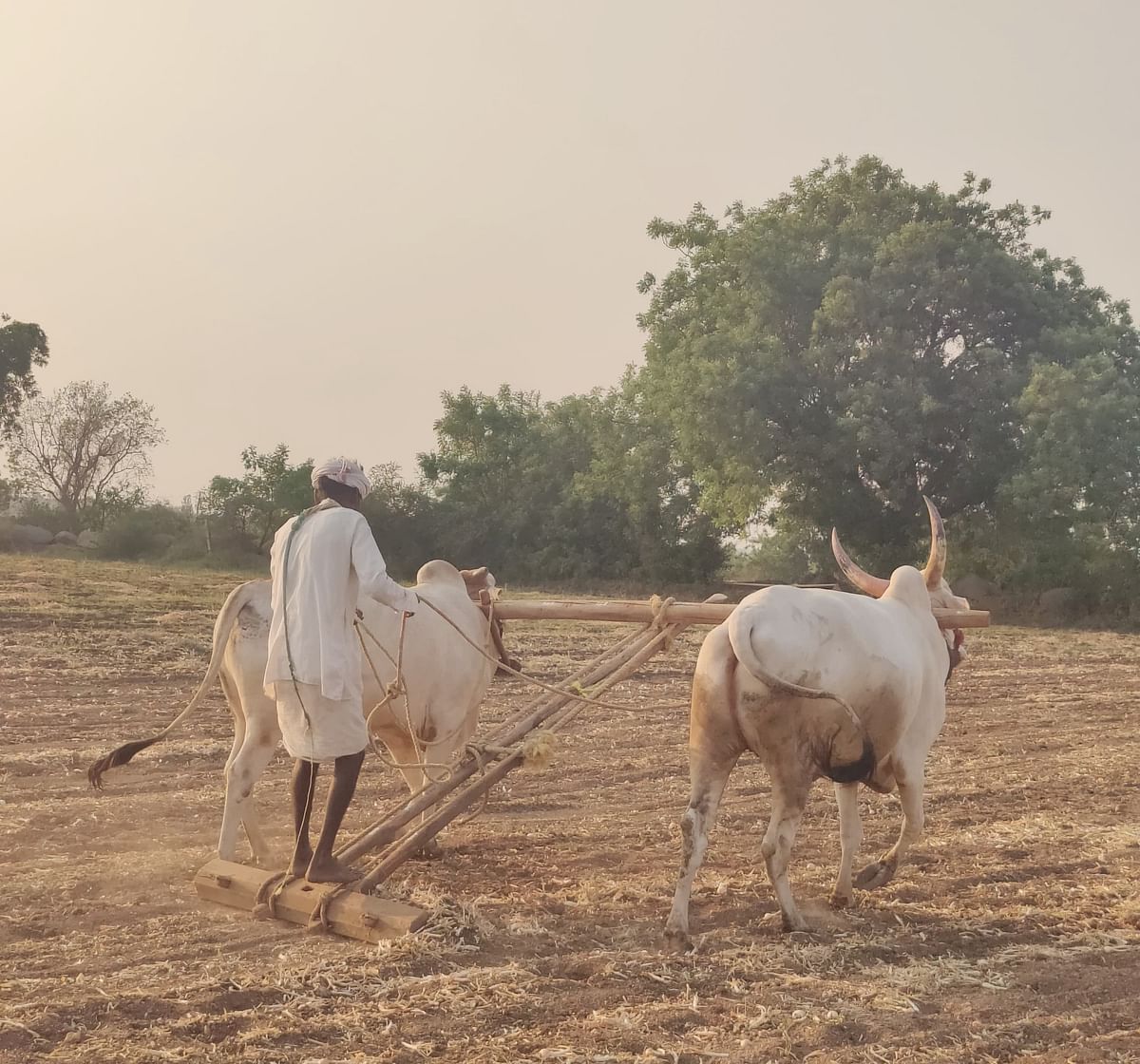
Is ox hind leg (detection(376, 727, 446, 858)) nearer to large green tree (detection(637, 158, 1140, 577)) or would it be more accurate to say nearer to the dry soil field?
the dry soil field

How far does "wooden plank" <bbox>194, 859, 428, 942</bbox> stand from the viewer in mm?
4488

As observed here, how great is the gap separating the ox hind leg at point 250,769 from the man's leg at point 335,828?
2.91ft

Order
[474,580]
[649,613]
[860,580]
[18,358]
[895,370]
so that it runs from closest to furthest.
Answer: [649,613]
[860,580]
[474,580]
[895,370]
[18,358]

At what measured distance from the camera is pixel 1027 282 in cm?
2300

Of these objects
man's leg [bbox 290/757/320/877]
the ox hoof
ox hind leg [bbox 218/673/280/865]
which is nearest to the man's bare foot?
man's leg [bbox 290/757/320/877]

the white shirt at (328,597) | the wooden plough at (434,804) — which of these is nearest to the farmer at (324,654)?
the white shirt at (328,597)

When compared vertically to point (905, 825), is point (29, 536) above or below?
above

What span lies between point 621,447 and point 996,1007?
90.5 feet

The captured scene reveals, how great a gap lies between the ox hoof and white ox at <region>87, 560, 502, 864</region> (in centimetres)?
213

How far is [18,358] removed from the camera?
96.1ft

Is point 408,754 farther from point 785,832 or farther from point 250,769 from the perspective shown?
point 785,832

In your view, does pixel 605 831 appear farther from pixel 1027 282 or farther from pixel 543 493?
pixel 543 493

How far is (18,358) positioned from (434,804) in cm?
2780

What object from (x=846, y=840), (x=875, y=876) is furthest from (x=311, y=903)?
(x=875, y=876)
